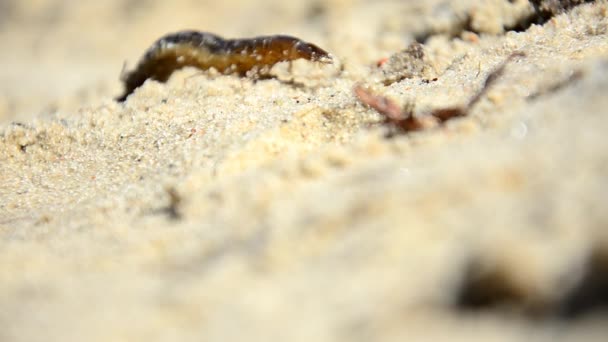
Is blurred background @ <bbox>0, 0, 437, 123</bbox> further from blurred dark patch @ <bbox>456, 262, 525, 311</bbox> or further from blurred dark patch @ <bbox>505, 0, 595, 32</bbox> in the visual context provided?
blurred dark patch @ <bbox>456, 262, 525, 311</bbox>

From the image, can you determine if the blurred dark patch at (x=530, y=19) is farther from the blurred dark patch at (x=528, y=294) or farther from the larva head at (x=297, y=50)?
the blurred dark patch at (x=528, y=294)

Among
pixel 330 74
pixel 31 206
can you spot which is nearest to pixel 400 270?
pixel 31 206

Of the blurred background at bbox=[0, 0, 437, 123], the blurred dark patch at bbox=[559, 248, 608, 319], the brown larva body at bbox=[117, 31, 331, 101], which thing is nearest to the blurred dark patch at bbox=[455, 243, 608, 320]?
the blurred dark patch at bbox=[559, 248, 608, 319]

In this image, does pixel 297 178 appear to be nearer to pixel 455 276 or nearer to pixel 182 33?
pixel 455 276

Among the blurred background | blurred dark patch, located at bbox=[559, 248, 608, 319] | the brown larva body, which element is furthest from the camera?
the blurred background

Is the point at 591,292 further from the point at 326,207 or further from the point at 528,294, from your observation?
the point at 326,207

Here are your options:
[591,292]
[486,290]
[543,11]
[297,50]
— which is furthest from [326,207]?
[543,11]

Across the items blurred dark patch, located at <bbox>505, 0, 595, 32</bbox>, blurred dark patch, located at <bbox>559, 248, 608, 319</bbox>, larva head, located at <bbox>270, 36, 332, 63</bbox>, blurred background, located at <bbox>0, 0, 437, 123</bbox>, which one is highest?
blurred background, located at <bbox>0, 0, 437, 123</bbox>
